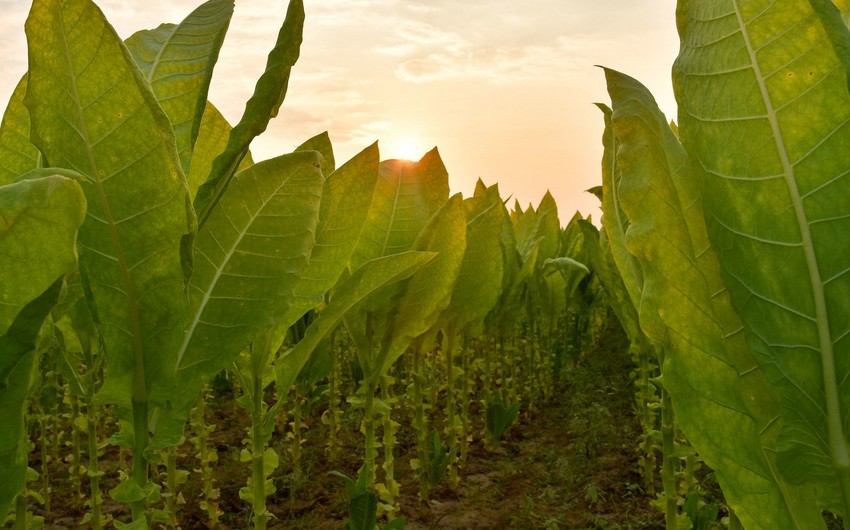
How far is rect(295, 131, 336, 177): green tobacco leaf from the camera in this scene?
228cm

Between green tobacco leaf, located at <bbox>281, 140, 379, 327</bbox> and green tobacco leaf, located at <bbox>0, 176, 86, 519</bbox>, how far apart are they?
946 mm

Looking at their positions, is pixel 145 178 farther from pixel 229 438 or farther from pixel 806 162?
pixel 229 438

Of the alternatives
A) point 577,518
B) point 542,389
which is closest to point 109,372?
point 577,518

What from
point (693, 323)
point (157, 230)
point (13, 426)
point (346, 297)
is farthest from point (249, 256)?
point (693, 323)

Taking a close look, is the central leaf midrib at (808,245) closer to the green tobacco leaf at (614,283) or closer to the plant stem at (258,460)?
the plant stem at (258,460)

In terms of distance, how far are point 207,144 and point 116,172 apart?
675 millimetres

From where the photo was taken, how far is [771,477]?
1.16 metres

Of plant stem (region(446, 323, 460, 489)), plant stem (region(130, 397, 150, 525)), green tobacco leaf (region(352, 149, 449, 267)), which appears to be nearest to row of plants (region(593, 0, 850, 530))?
plant stem (region(130, 397, 150, 525))

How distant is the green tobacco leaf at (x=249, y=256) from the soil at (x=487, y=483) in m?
2.00

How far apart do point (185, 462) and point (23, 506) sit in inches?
100.0

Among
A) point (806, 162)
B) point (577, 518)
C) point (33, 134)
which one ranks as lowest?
point (577, 518)

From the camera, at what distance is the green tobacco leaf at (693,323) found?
1.10 m

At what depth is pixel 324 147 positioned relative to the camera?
2340mm

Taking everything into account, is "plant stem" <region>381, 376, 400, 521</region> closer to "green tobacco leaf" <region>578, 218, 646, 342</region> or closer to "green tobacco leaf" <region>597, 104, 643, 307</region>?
"green tobacco leaf" <region>578, 218, 646, 342</region>
